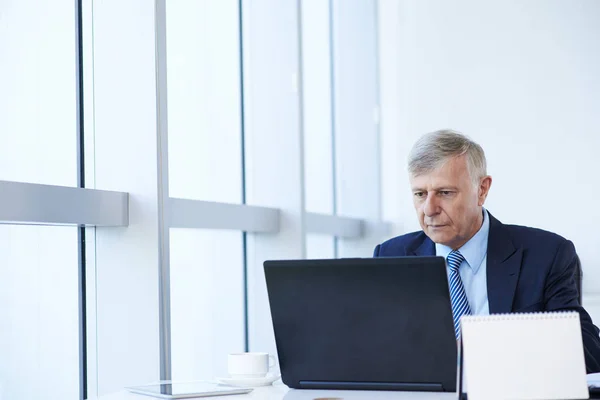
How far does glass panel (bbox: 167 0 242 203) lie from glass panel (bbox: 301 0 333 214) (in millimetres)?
874

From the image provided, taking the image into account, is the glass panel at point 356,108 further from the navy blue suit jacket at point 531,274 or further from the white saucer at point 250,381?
the white saucer at point 250,381

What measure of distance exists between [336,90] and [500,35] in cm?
112

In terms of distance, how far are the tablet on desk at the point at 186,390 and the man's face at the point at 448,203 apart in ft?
3.10

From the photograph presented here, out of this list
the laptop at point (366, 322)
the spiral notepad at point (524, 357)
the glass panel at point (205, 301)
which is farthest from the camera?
the glass panel at point (205, 301)

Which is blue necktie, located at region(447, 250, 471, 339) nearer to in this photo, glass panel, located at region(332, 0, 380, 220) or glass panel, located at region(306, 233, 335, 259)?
→ glass panel, located at region(306, 233, 335, 259)

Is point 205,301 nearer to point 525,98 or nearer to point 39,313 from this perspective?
point 39,313

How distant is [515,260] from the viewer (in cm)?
237

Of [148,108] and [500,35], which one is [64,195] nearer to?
[148,108]

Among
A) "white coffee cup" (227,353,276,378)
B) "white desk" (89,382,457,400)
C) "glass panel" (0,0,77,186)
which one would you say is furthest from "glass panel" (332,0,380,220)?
"white desk" (89,382,457,400)

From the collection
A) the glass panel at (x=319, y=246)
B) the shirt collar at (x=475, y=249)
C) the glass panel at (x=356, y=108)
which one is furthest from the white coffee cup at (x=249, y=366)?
the glass panel at (x=356, y=108)

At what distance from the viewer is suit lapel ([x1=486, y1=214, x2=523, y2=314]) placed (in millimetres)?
2316

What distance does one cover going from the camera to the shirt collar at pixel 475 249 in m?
2.42

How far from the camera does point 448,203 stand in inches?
96.7

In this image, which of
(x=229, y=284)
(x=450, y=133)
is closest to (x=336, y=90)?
(x=229, y=284)
